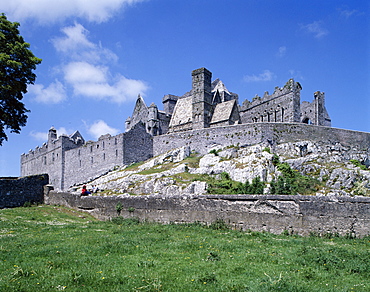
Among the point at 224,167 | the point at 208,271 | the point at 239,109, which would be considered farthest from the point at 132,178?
the point at 208,271

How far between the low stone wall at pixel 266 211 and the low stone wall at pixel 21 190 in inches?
360

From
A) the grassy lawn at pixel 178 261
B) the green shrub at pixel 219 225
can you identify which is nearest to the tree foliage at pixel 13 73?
the grassy lawn at pixel 178 261

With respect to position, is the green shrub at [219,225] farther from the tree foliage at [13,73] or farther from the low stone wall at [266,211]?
the tree foliage at [13,73]

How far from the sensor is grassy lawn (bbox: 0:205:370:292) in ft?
23.5

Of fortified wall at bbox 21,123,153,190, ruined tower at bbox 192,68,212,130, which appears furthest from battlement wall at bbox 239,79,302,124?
fortified wall at bbox 21,123,153,190

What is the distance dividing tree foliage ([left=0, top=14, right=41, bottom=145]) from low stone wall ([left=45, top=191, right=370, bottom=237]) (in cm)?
1476

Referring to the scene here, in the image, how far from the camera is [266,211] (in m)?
14.3

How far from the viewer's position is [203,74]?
5138 cm

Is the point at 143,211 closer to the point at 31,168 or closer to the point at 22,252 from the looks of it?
the point at 22,252

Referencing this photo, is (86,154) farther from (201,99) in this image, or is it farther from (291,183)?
(291,183)

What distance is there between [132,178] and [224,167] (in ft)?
36.0

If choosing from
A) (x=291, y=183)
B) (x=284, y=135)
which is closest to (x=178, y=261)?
(x=291, y=183)

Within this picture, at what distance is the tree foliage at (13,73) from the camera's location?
83.8 ft

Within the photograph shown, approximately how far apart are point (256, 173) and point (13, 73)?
2340cm
